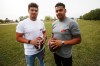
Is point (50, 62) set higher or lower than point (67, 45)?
lower

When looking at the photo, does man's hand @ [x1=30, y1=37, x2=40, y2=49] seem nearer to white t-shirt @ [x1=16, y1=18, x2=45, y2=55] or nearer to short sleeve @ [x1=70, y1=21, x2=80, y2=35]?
white t-shirt @ [x1=16, y1=18, x2=45, y2=55]

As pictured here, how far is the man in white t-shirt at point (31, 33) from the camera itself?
3.35m

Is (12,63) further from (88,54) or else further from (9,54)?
(88,54)

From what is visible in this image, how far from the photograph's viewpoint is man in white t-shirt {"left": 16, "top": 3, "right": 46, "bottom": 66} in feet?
11.0

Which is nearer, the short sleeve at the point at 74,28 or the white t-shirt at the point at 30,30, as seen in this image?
the short sleeve at the point at 74,28

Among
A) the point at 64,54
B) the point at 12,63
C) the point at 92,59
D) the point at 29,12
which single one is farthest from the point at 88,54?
the point at 29,12

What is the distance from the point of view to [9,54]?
7449 millimetres

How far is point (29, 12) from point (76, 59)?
3.60m

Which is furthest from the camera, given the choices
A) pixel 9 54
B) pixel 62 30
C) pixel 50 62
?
pixel 9 54

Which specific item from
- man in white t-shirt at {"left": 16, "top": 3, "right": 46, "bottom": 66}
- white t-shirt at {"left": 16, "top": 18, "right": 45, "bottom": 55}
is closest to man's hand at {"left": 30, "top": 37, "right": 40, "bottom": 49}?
man in white t-shirt at {"left": 16, "top": 3, "right": 46, "bottom": 66}

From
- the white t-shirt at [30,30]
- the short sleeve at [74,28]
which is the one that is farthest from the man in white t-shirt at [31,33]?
the short sleeve at [74,28]

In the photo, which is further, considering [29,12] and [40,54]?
[40,54]

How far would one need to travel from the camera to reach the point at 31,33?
3434 millimetres

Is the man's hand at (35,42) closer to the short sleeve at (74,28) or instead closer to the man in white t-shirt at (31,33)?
the man in white t-shirt at (31,33)
